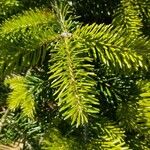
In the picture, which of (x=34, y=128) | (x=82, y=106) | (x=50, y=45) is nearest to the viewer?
(x=82, y=106)

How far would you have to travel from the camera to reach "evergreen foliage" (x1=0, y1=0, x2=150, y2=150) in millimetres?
559

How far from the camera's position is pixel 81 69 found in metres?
0.55

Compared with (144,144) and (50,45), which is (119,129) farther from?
(50,45)

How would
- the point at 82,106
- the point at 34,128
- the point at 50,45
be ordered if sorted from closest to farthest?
the point at 82,106 → the point at 50,45 → the point at 34,128

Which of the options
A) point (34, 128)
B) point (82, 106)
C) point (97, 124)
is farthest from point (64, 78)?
point (34, 128)

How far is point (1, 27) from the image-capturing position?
650 millimetres

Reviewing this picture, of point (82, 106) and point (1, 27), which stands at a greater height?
point (1, 27)

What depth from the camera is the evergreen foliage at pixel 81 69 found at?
1.83 feet

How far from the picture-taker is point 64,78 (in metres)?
0.54

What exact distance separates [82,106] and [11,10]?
300 mm

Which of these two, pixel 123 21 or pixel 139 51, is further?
pixel 123 21

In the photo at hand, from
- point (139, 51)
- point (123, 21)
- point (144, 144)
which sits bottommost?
point (144, 144)

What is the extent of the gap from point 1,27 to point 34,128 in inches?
11.2

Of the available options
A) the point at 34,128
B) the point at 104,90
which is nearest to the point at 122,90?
the point at 104,90
